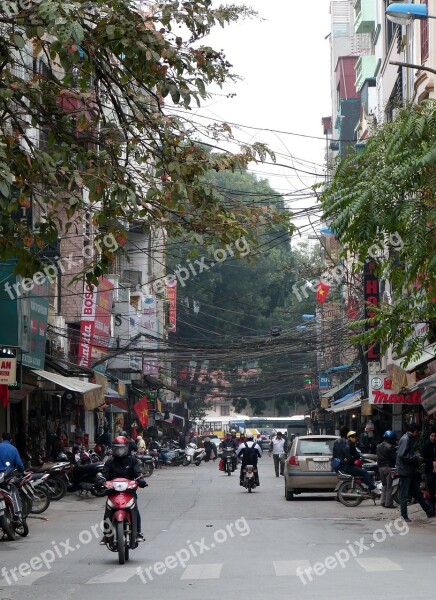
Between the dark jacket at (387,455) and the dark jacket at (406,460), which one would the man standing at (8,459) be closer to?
the dark jacket at (406,460)

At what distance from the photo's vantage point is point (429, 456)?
21.6 metres

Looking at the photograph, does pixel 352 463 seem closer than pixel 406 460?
No

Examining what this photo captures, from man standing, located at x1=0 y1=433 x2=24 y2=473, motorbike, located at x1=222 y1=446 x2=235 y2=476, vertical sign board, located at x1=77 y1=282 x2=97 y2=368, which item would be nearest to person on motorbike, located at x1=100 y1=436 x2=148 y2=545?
man standing, located at x1=0 y1=433 x2=24 y2=473

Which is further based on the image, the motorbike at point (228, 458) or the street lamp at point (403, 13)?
the motorbike at point (228, 458)

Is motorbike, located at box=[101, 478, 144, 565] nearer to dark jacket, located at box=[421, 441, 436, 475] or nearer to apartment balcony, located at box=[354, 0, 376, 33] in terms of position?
dark jacket, located at box=[421, 441, 436, 475]

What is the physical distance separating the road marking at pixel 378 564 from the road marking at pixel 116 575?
107 inches

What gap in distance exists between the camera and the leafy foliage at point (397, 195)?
15375 mm

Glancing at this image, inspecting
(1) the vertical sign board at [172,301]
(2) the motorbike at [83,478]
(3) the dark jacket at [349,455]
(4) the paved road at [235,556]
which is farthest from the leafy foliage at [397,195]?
(1) the vertical sign board at [172,301]

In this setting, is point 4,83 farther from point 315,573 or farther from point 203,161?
point 315,573

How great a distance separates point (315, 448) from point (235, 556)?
12596 mm

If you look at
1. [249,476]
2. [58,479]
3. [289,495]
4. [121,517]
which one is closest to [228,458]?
[249,476]

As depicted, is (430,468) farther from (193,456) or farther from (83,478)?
(193,456)

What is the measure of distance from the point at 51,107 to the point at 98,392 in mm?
20220

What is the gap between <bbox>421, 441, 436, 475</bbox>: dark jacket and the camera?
2158 cm
